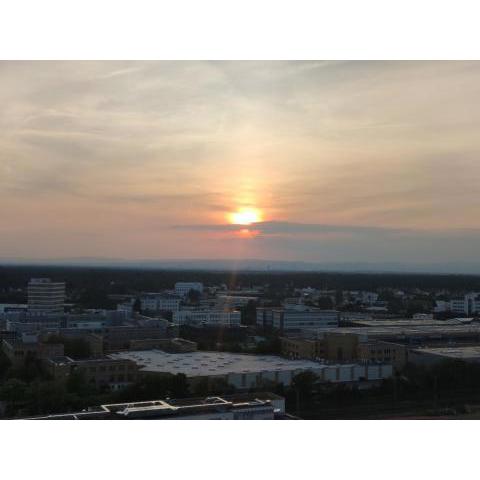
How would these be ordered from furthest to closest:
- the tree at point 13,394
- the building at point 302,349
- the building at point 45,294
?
the building at point 45,294, the building at point 302,349, the tree at point 13,394

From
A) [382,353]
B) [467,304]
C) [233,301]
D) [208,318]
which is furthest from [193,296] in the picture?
[382,353]

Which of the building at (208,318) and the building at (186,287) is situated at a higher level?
the building at (186,287)

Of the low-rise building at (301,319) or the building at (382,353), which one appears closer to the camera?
the building at (382,353)

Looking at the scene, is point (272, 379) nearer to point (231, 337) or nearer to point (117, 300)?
point (231, 337)

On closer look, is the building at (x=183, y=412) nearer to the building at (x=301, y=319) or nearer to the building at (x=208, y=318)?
the building at (x=301, y=319)

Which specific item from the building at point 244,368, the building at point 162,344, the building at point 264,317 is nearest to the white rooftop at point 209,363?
the building at point 244,368

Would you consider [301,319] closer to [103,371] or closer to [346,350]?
[346,350]

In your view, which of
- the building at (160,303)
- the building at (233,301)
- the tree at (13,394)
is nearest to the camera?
the tree at (13,394)
